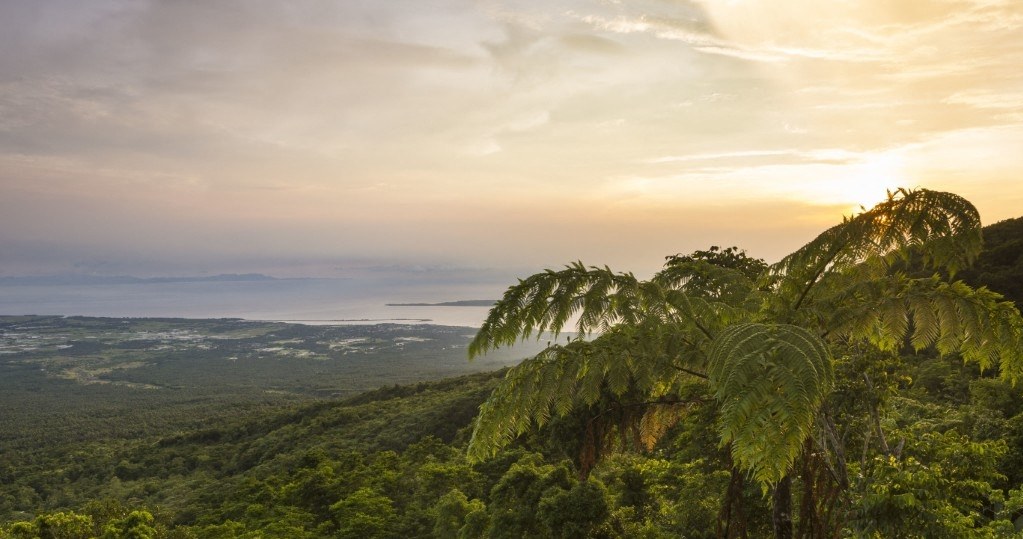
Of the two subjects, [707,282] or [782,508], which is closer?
[782,508]

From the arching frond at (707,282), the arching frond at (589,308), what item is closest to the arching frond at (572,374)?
the arching frond at (589,308)

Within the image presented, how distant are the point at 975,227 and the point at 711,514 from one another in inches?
313

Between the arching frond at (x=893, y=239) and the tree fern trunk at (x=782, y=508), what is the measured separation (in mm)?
1658

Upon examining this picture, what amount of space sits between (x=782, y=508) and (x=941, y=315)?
6.95 ft

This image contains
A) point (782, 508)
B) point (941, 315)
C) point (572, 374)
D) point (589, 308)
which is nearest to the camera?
point (941, 315)

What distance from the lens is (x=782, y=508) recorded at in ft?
13.9

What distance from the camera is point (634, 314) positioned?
195 inches

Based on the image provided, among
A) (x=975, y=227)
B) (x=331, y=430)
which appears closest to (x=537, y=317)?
(x=975, y=227)

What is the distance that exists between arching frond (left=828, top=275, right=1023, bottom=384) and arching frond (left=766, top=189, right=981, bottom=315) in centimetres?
27

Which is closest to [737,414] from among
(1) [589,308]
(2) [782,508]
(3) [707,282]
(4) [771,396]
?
(4) [771,396]

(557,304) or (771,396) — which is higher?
(557,304)

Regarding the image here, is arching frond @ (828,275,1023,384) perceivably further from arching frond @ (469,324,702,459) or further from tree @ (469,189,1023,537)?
arching frond @ (469,324,702,459)

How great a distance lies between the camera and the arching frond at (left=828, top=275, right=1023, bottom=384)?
395cm

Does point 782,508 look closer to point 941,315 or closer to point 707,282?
point 941,315
